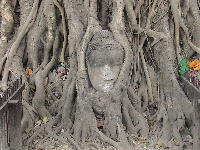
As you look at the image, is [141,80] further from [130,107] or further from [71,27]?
[71,27]

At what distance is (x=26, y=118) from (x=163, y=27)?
278 centimetres

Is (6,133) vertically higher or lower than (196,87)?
lower

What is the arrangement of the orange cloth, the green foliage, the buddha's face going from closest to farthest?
the buddha's face, the green foliage, the orange cloth

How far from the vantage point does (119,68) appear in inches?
224

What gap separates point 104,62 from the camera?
222 inches

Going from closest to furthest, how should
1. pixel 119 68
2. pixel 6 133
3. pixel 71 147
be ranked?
pixel 6 133, pixel 71 147, pixel 119 68

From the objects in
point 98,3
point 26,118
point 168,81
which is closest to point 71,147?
point 26,118

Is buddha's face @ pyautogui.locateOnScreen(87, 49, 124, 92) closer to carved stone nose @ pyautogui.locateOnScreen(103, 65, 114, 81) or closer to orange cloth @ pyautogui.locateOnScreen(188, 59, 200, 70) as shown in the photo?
carved stone nose @ pyautogui.locateOnScreen(103, 65, 114, 81)

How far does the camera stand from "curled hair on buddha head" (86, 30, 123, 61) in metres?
5.62

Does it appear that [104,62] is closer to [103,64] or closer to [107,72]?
[103,64]

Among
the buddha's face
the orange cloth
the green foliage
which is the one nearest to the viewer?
the buddha's face

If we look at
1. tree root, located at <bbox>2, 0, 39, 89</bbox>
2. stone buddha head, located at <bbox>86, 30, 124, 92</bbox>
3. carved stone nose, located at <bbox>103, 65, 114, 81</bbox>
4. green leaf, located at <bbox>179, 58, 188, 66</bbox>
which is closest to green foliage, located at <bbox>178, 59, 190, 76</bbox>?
green leaf, located at <bbox>179, 58, 188, 66</bbox>

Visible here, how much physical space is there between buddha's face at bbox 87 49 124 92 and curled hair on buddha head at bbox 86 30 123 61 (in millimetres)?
51

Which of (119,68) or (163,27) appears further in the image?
(163,27)
